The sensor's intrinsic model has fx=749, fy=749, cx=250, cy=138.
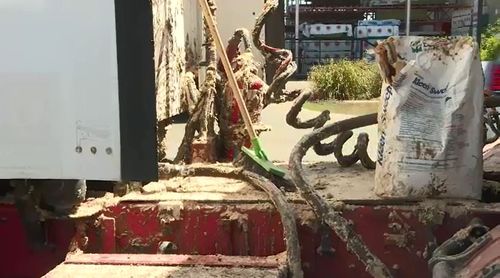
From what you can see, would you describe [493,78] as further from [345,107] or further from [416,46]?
[345,107]

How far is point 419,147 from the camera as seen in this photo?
2.90 m

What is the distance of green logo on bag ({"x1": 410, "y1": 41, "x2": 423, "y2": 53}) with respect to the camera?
2.95 metres

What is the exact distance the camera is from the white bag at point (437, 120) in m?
2.87

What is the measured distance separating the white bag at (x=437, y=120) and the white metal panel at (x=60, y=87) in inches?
45.1

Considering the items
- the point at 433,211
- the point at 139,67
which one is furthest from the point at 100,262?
the point at 433,211

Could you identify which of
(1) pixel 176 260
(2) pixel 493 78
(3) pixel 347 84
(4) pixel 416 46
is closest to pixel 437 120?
(4) pixel 416 46

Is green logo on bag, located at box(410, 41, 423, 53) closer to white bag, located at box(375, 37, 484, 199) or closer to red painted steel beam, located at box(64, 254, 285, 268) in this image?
white bag, located at box(375, 37, 484, 199)

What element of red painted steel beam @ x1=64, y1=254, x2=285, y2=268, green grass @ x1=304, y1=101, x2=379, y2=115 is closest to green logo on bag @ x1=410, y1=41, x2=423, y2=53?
red painted steel beam @ x1=64, y1=254, x2=285, y2=268

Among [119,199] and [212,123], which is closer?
[119,199]

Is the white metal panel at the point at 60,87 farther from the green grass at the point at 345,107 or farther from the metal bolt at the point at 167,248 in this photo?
the green grass at the point at 345,107

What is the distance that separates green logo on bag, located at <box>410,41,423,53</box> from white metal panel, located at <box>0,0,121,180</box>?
1.23 m

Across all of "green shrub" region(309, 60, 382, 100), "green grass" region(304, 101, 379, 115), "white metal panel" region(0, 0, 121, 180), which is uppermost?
"white metal panel" region(0, 0, 121, 180)

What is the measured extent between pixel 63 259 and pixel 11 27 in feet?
3.75

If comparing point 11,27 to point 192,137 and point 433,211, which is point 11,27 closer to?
point 433,211
